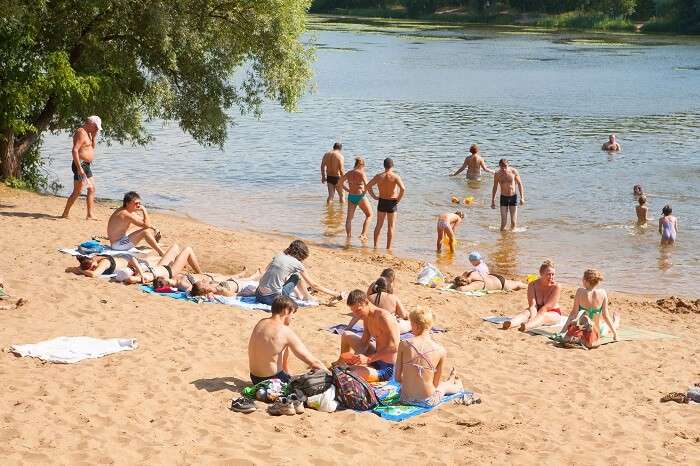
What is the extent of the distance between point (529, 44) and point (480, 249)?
187 ft

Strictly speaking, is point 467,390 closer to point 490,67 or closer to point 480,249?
point 480,249

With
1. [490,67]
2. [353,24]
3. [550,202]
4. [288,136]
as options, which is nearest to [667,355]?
[550,202]

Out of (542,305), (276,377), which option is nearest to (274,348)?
(276,377)

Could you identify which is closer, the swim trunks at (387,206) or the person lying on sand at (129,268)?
the person lying on sand at (129,268)

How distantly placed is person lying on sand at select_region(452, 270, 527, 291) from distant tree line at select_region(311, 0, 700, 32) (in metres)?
69.9

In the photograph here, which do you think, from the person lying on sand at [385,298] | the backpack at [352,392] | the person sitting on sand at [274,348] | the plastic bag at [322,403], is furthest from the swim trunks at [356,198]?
the plastic bag at [322,403]

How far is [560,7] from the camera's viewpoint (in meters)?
92.4

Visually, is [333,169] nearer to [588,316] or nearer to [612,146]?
[588,316]

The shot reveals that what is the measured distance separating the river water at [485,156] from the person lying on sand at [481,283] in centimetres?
230

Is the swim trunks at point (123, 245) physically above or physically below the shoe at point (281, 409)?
above

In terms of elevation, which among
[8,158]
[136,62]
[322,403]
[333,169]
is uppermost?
[136,62]

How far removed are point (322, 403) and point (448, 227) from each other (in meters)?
9.22

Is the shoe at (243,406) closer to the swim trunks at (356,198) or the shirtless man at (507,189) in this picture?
the swim trunks at (356,198)

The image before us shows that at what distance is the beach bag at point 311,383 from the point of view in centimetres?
876
